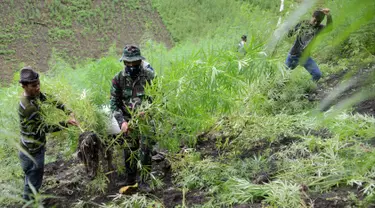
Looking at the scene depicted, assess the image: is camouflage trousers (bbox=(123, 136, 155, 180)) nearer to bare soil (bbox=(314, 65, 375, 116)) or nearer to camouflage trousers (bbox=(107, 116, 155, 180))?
camouflage trousers (bbox=(107, 116, 155, 180))

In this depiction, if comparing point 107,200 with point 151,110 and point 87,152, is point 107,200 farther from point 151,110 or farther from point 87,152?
point 151,110

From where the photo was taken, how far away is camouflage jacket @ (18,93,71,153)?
3.68m

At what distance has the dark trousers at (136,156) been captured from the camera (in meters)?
3.98

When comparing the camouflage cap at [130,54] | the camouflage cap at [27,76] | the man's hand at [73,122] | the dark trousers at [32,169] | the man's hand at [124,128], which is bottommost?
the dark trousers at [32,169]

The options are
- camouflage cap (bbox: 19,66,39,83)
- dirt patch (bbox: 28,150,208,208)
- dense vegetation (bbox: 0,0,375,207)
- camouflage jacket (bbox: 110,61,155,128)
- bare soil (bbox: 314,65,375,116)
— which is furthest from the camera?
camouflage jacket (bbox: 110,61,155,128)

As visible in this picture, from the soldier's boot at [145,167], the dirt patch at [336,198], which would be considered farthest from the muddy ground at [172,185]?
the soldier's boot at [145,167]

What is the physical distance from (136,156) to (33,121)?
119 centimetres

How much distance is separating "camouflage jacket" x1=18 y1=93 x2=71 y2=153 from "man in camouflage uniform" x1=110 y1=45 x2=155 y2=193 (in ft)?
1.98

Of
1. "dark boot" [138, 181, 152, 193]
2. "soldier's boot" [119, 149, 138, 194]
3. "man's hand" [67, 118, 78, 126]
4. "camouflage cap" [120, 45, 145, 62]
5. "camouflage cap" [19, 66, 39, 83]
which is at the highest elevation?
"camouflage cap" [19, 66, 39, 83]

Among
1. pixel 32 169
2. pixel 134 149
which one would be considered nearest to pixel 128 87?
pixel 134 149

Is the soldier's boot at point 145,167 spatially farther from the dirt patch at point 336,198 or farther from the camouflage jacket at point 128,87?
the dirt patch at point 336,198

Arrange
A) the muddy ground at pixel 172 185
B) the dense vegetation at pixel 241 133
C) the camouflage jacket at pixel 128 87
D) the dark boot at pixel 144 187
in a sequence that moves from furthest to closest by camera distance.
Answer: the camouflage jacket at pixel 128 87
the dark boot at pixel 144 187
the dense vegetation at pixel 241 133
the muddy ground at pixel 172 185

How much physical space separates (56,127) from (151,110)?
1042 mm

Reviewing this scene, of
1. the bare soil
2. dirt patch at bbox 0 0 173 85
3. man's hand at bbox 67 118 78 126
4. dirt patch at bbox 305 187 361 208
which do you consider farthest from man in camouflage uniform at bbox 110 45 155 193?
dirt patch at bbox 0 0 173 85
